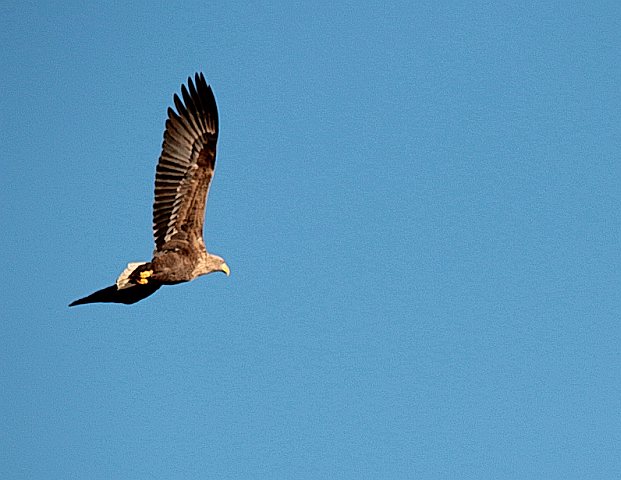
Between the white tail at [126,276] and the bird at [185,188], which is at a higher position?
the bird at [185,188]

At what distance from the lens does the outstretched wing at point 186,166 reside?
23.8m

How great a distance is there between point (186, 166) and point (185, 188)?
1.12 feet

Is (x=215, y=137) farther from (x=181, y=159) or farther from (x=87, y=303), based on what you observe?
(x=87, y=303)

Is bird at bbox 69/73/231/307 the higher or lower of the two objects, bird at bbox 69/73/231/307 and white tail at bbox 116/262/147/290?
the higher

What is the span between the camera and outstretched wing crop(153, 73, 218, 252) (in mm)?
23781

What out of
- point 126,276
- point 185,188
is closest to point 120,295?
point 126,276

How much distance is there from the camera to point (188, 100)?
78.8 feet

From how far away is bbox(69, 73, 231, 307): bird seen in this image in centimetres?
2372

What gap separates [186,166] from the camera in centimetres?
2386

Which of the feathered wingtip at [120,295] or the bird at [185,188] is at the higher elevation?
the bird at [185,188]

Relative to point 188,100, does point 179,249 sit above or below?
below

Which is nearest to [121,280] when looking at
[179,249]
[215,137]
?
[179,249]

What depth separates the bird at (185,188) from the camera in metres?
23.7

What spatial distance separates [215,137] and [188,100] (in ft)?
2.24
